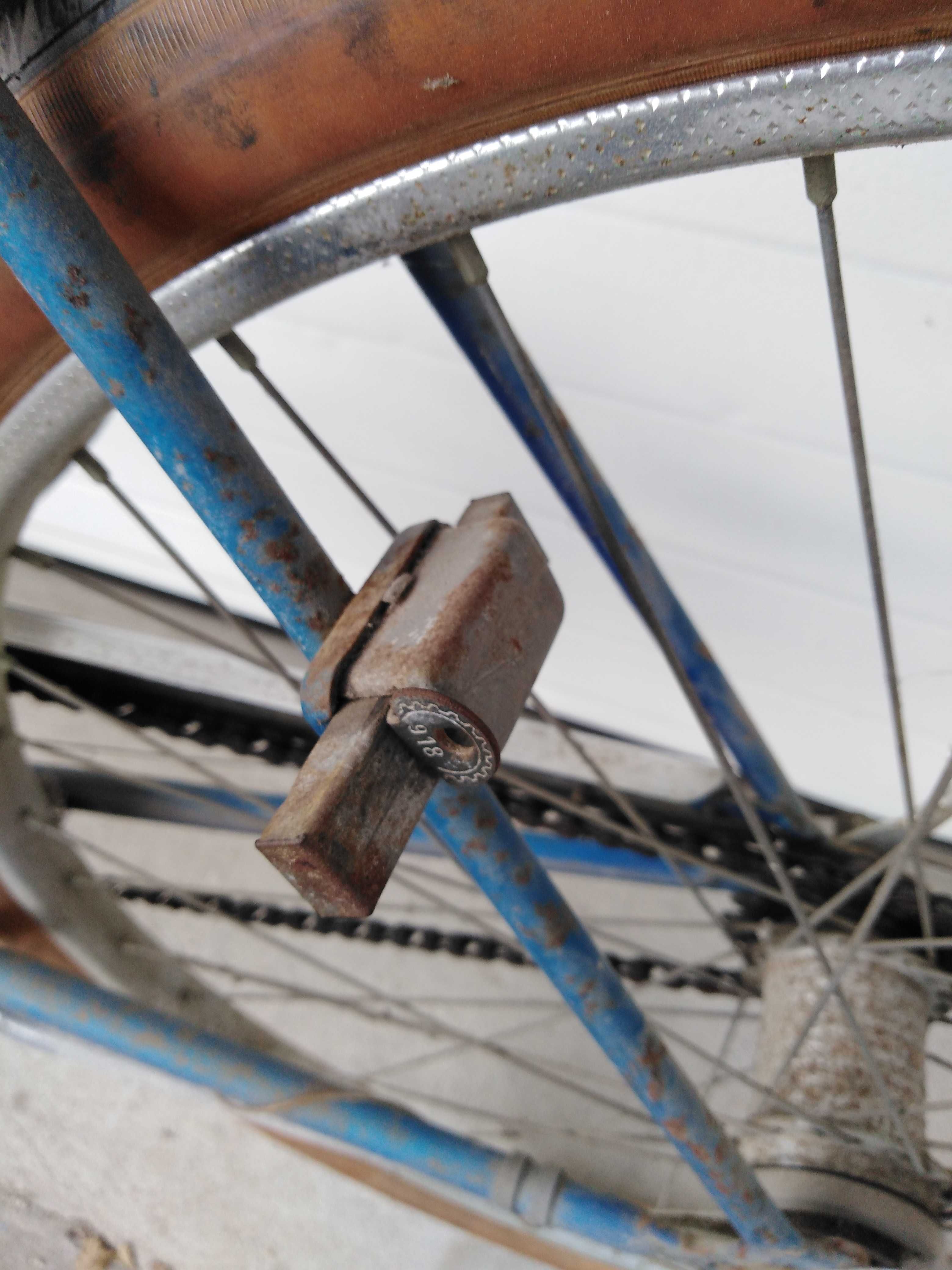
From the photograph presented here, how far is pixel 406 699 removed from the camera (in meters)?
0.27

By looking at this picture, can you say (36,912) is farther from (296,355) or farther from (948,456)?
(948,456)

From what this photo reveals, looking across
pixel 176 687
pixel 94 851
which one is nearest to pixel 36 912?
pixel 94 851

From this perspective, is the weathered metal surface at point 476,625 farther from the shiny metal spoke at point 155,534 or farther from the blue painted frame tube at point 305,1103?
the blue painted frame tube at point 305,1103

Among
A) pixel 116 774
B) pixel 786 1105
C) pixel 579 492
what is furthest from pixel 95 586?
pixel 786 1105

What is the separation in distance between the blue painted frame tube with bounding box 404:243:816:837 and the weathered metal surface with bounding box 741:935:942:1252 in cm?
13

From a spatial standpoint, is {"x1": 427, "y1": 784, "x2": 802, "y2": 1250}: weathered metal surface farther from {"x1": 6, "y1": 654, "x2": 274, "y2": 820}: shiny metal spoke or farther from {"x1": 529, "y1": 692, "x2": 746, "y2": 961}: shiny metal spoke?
{"x1": 6, "y1": 654, "x2": 274, "y2": 820}: shiny metal spoke

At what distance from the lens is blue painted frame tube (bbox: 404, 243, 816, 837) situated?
46cm

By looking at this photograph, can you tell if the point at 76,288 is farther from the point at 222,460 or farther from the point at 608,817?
the point at 608,817

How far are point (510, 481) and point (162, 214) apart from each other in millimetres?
620

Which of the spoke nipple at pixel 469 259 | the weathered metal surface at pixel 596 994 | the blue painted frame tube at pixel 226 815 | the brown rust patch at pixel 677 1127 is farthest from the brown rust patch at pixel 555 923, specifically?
the blue painted frame tube at pixel 226 815

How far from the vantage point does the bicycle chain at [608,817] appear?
29.6 inches

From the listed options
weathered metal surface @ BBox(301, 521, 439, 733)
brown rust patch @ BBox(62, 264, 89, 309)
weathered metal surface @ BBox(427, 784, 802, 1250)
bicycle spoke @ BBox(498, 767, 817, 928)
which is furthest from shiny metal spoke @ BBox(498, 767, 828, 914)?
brown rust patch @ BBox(62, 264, 89, 309)

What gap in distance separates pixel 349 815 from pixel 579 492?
10.1 inches

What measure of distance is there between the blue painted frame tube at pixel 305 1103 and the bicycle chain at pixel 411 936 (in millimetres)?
142
